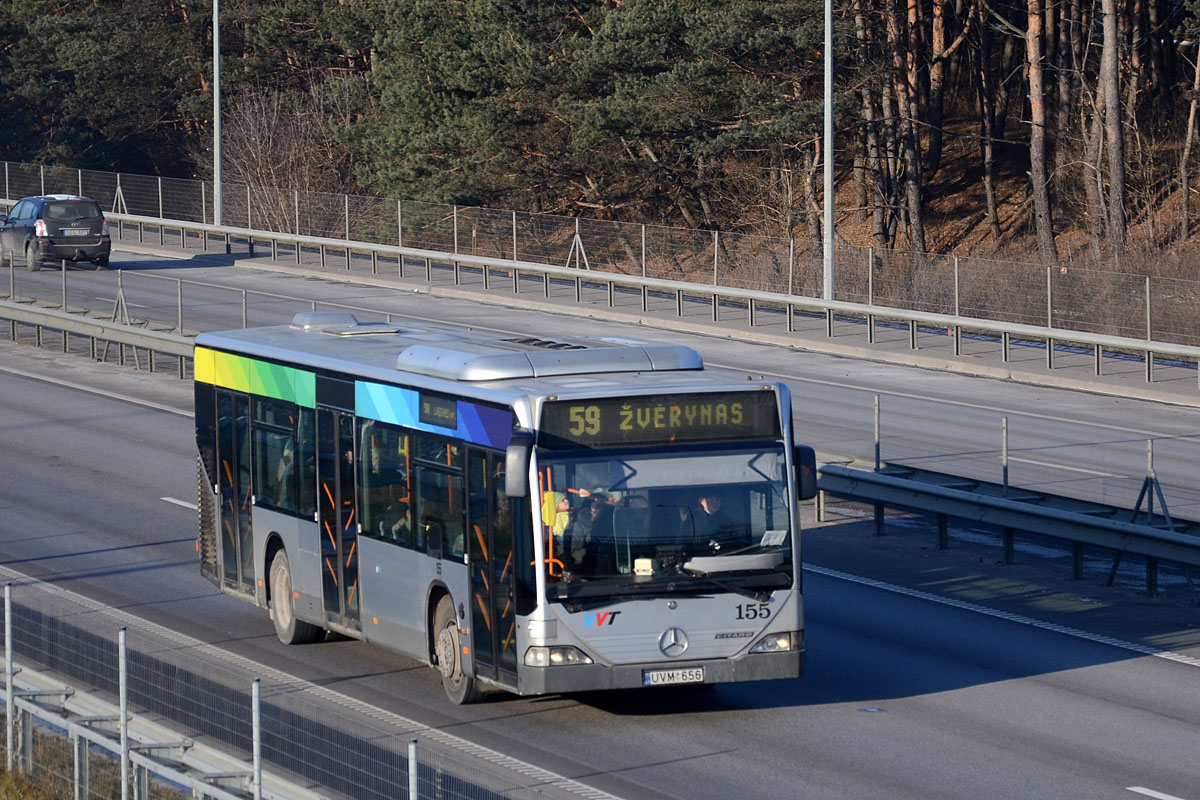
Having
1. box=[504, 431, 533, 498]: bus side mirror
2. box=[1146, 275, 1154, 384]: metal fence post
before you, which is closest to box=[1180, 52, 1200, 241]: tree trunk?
box=[1146, 275, 1154, 384]: metal fence post

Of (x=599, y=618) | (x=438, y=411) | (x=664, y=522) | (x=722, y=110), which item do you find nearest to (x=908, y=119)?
(x=722, y=110)

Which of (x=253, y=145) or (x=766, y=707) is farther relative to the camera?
(x=253, y=145)

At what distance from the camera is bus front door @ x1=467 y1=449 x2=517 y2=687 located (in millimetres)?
11562

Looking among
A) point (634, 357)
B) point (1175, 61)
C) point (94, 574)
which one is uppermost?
point (1175, 61)

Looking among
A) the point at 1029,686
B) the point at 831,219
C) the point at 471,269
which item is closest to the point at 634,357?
the point at 1029,686

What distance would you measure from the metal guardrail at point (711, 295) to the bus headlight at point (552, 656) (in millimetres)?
19600

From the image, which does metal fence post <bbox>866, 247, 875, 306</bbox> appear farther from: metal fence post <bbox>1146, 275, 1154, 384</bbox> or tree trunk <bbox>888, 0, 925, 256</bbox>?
tree trunk <bbox>888, 0, 925, 256</bbox>

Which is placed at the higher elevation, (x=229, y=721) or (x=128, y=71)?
(x=128, y=71)

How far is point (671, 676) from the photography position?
452 inches

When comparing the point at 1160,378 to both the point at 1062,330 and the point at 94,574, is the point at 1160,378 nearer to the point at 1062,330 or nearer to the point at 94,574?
the point at 1062,330

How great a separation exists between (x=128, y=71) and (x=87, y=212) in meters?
31.4

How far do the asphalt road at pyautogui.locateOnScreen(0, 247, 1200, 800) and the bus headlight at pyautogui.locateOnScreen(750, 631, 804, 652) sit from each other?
0.53m

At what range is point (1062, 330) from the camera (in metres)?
30.4

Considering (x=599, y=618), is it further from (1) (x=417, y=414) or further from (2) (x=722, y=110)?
(2) (x=722, y=110)
